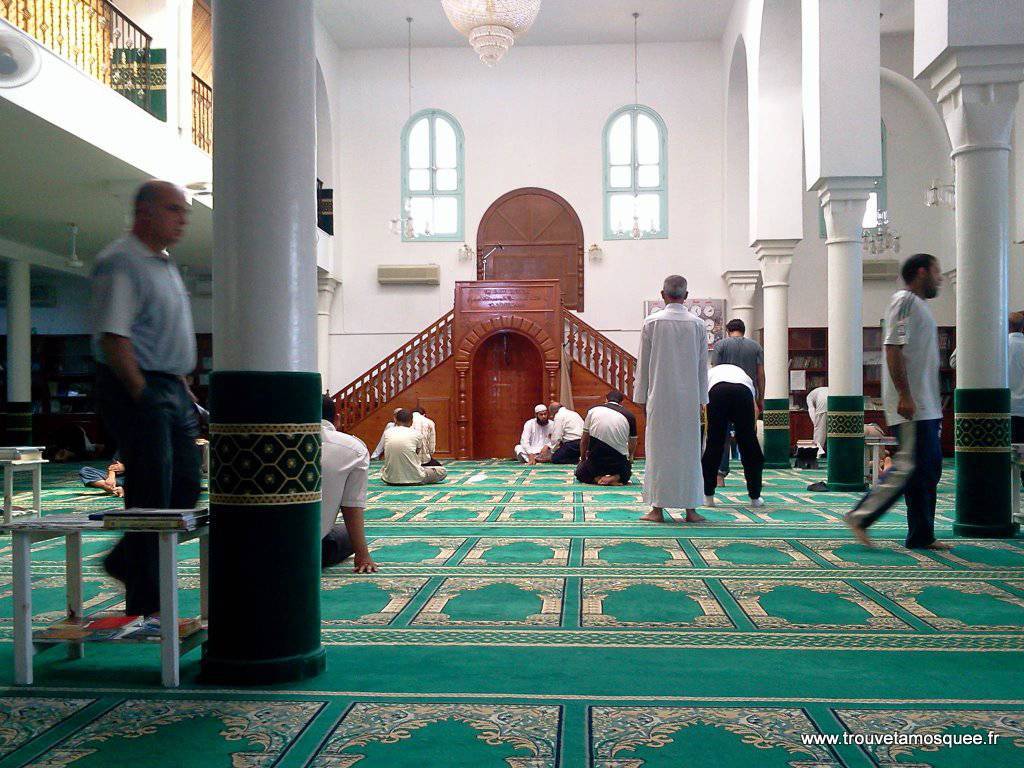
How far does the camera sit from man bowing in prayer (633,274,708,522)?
6109 mm

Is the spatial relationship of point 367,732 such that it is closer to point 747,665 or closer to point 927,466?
point 747,665

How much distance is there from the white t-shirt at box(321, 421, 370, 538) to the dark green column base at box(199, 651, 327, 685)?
60.9 inches

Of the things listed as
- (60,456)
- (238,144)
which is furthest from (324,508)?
(60,456)

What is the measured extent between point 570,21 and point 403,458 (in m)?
9.15

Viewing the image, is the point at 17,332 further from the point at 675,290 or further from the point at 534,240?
the point at 675,290

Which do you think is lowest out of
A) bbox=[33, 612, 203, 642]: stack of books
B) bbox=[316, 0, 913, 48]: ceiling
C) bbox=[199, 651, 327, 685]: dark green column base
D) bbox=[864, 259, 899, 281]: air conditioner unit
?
bbox=[199, 651, 327, 685]: dark green column base

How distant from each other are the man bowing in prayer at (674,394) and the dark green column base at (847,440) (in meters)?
2.81

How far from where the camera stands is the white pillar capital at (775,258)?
12.2 meters

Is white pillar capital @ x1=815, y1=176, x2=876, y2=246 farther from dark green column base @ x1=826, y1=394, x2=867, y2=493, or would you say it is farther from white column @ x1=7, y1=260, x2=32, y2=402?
white column @ x1=7, y1=260, x2=32, y2=402

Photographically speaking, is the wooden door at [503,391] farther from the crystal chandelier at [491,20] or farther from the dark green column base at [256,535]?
the dark green column base at [256,535]

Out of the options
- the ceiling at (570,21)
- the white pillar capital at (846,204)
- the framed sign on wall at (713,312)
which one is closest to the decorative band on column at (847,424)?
the white pillar capital at (846,204)

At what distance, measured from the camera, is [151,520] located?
107 inches

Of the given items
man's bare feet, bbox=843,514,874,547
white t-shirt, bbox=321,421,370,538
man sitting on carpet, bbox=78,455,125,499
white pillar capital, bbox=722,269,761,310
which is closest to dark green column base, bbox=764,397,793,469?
white pillar capital, bbox=722,269,761,310

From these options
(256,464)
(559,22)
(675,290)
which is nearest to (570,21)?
(559,22)
